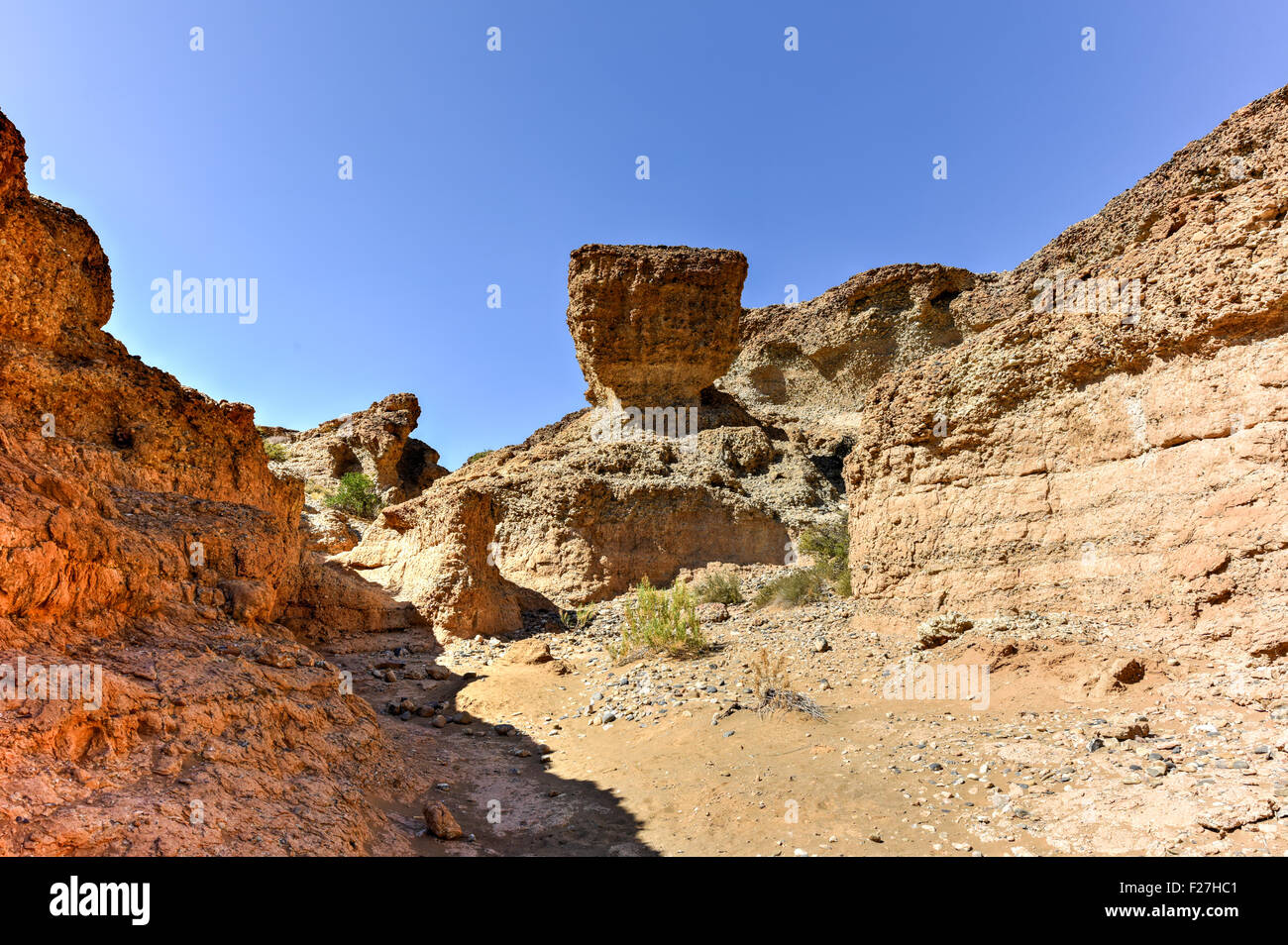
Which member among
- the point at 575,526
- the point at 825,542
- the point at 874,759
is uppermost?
the point at 575,526

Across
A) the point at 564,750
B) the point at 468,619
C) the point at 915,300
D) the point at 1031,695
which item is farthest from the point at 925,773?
the point at 915,300

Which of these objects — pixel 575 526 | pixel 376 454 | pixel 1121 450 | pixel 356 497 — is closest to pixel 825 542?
pixel 575 526

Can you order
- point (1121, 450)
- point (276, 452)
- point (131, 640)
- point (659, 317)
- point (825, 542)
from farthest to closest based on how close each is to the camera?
1. point (276, 452)
2. point (659, 317)
3. point (825, 542)
4. point (1121, 450)
5. point (131, 640)

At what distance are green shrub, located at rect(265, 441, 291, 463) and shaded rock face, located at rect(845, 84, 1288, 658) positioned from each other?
25.6m

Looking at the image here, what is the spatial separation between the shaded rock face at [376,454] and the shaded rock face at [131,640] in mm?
19336

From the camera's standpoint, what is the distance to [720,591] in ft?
38.3

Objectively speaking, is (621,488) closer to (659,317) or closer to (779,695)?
(659,317)

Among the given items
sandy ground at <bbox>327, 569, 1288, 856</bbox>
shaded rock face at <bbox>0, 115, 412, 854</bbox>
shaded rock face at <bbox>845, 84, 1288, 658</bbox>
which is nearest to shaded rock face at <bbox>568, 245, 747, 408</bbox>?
shaded rock face at <bbox>845, 84, 1288, 658</bbox>

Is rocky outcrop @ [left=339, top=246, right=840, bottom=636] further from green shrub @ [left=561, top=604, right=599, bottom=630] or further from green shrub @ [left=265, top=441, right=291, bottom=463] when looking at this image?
green shrub @ [left=265, top=441, right=291, bottom=463]

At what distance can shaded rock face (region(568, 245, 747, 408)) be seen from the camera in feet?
68.3

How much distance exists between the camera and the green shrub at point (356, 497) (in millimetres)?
→ 24391

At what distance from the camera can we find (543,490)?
48.1 feet

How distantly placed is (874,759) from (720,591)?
21.2 feet

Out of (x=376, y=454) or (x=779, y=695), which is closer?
(x=779, y=695)
